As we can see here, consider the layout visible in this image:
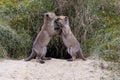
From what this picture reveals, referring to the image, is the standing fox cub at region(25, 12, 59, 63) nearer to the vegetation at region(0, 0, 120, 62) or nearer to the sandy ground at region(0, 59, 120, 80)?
the sandy ground at region(0, 59, 120, 80)

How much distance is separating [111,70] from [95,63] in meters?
0.54

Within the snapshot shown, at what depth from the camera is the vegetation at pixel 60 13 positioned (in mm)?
9273

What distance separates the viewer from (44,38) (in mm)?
8883

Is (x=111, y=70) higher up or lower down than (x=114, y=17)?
lower down

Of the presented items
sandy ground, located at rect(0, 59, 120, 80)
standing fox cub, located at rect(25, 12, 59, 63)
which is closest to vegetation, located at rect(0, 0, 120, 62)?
standing fox cub, located at rect(25, 12, 59, 63)

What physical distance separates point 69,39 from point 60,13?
1.07 m

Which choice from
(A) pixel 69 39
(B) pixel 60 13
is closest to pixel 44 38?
(A) pixel 69 39

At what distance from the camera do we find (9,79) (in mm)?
7340

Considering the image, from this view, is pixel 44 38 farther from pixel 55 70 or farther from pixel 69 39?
pixel 55 70

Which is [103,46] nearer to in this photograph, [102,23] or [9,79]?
[102,23]

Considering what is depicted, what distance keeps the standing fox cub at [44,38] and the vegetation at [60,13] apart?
60 centimetres

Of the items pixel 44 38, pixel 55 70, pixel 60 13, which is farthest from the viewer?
pixel 60 13

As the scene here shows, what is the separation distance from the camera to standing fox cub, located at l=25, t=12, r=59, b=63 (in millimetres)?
8764

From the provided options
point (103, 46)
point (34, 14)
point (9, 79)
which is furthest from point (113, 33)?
point (9, 79)
